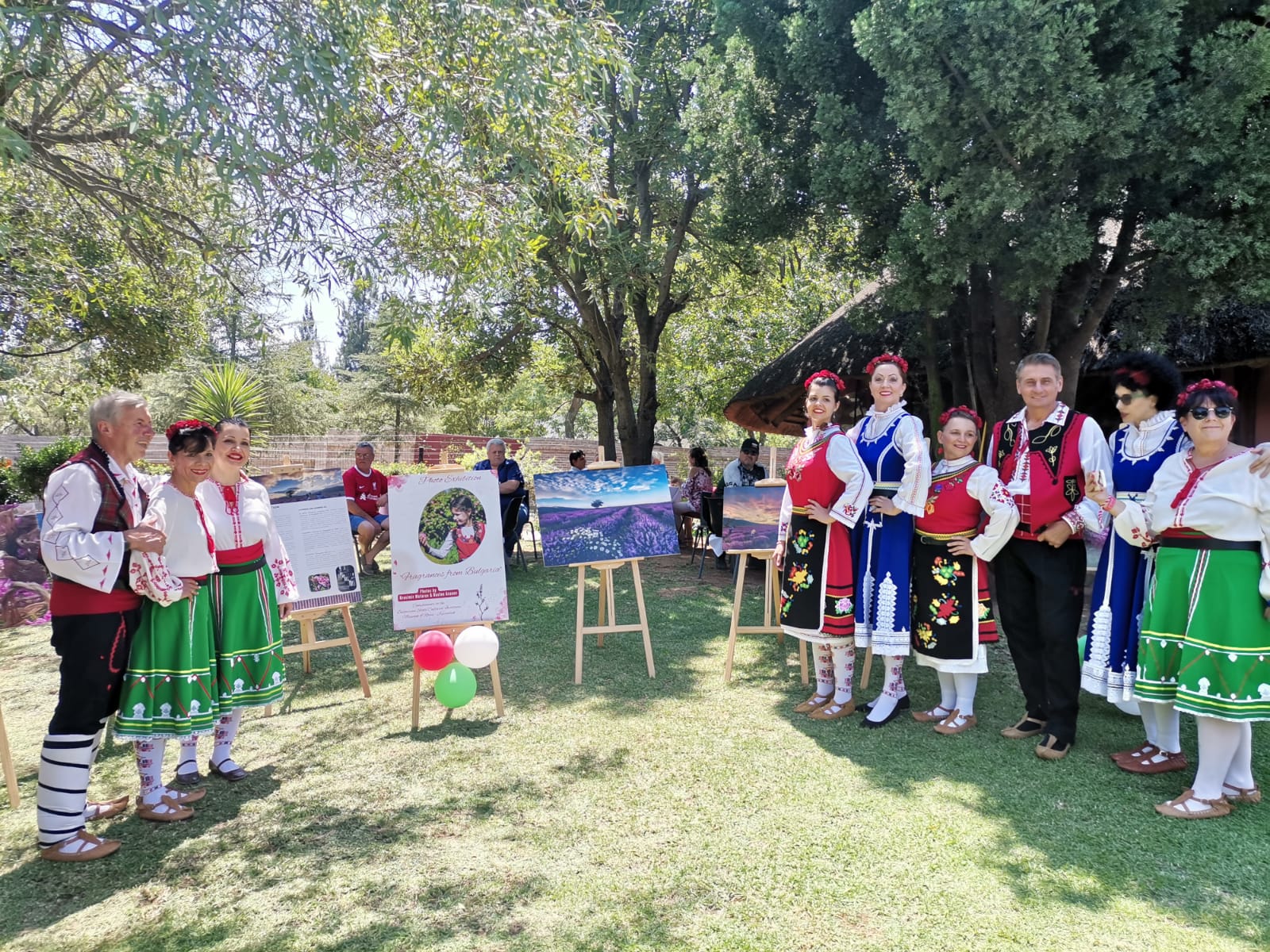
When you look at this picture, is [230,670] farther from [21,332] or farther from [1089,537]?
[21,332]

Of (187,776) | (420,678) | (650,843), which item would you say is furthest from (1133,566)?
(187,776)

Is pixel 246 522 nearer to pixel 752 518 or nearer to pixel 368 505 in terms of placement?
pixel 752 518

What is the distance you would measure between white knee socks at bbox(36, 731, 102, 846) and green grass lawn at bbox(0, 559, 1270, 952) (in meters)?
0.14

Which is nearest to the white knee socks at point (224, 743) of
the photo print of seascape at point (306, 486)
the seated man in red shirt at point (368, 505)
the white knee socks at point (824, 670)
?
the photo print of seascape at point (306, 486)

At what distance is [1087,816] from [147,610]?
144 inches

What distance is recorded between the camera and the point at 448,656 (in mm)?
4172

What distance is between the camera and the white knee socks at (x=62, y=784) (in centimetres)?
283

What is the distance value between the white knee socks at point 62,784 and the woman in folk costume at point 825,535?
3084 mm

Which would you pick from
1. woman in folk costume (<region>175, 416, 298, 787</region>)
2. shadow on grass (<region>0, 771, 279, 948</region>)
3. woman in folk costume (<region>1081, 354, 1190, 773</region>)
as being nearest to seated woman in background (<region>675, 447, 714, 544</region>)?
woman in folk costume (<region>1081, 354, 1190, 773</region>)

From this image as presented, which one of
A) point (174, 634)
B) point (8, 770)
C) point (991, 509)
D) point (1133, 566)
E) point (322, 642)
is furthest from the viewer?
point (322, 642)

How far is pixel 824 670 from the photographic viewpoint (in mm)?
4410

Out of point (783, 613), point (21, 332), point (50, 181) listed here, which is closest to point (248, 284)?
point (50, 181)

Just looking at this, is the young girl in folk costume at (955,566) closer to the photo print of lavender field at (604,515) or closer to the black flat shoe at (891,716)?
the black flat shoe at (891,716)

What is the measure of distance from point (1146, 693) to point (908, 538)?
118 centimetres
